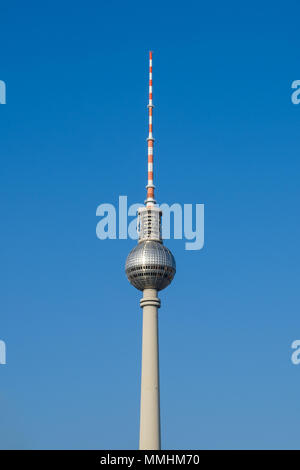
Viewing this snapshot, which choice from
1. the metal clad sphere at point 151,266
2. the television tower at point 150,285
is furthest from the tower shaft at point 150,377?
the metal clad sphere at point 151,266

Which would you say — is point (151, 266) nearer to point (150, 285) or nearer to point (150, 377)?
point (150, 285)

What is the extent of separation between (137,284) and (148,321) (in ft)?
22.9

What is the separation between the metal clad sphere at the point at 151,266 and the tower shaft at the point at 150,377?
2032 mm

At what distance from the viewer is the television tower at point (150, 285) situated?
151875mm

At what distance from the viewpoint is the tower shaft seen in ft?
496

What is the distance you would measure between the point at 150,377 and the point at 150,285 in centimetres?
1631

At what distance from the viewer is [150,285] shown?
160 metres

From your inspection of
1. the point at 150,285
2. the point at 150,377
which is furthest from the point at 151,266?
the point at 150,377

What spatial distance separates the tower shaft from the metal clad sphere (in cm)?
203

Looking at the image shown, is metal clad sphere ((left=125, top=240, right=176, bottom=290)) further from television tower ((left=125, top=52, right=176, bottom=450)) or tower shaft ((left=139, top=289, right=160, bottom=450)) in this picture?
tower shaft ((left=139, top=289, right=160, bottom=450))
